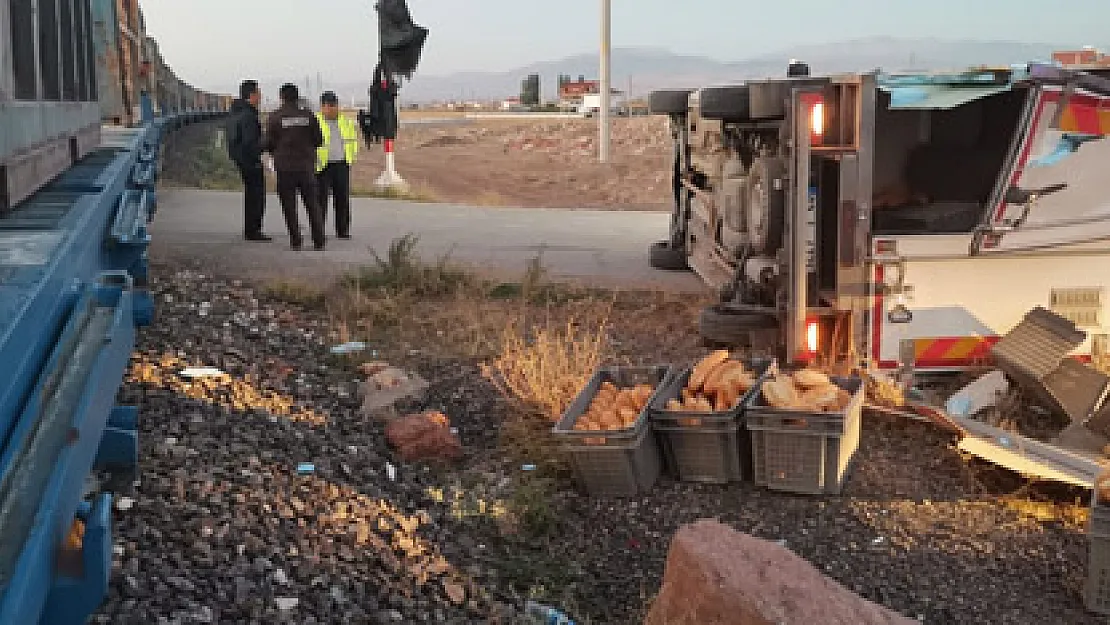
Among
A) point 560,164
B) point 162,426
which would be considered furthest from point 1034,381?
point 560,164

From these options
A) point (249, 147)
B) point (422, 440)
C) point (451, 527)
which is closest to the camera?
point (451, 527)

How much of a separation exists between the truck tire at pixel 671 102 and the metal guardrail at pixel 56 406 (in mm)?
6861

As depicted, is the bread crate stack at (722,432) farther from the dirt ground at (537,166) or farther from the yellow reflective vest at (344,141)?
the dirt ground at (537,166)

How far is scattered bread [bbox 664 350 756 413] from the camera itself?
19.6 ft

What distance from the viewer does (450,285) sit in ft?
33.5

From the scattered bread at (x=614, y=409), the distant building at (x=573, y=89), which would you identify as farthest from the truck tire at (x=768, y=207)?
the distant building at (x=573, y=89)

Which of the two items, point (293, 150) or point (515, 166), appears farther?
point (515, 166)

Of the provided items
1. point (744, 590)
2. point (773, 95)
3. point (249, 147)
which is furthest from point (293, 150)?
point (744, 590)

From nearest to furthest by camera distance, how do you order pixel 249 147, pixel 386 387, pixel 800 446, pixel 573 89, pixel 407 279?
pixel 800 446 → pixel 386 387 → pixel 407 279 → pixel 249 147 → pixel 573 89

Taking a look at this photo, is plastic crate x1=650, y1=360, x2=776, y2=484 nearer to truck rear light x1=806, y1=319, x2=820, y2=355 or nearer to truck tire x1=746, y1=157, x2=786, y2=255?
truck rear light x1=806, y1=319, x2=820, y2=355

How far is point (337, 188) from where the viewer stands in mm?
12867

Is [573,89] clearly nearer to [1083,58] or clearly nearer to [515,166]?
[515,166]

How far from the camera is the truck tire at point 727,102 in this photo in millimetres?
7352

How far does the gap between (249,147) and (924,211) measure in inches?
310
